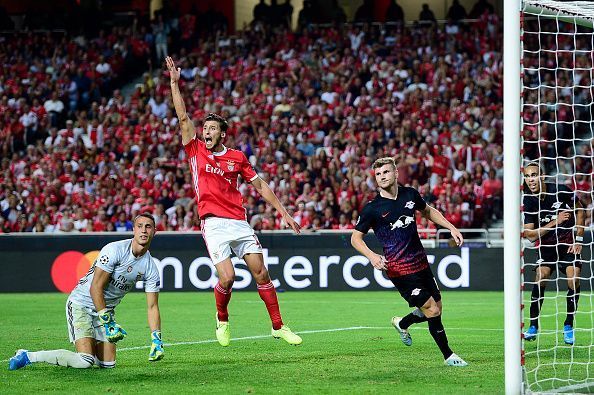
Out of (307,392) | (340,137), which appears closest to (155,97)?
(340,137)

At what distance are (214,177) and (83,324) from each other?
222cm

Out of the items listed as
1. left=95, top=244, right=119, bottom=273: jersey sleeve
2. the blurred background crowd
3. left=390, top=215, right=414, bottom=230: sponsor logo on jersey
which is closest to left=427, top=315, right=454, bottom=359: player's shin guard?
left=390, top=215, right=414, bottom=230: sponsor logo on jersey

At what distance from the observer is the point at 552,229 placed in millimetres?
11844

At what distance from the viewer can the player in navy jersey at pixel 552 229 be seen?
38.2ft

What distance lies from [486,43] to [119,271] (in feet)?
64.9

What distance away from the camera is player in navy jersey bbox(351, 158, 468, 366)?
9516mm

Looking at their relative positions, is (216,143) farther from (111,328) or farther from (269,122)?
(269,122)

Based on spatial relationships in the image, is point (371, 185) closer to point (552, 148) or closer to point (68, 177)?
point (552, 148)

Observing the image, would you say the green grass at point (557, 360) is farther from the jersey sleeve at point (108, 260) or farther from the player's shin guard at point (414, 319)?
the jersey sleeve at point (108, 260)

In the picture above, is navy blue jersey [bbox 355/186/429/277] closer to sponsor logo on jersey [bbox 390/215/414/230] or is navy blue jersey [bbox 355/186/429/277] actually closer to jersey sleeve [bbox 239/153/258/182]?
sponsor logo on jersey [bbox 390/215/414/230]

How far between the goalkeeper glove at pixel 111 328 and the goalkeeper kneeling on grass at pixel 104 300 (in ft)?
1.54

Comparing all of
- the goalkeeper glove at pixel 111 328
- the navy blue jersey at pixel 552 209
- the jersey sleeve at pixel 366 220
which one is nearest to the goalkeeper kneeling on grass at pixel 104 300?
the goalkeeper glove at pixel 111 328

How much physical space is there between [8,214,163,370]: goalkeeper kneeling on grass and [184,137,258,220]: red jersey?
4.52ft

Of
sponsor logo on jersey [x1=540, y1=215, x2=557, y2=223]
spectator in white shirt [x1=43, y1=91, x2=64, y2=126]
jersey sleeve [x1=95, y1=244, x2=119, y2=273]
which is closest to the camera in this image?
jersey sleeve [x1=95, y1=244, x2=119, y2=273]
